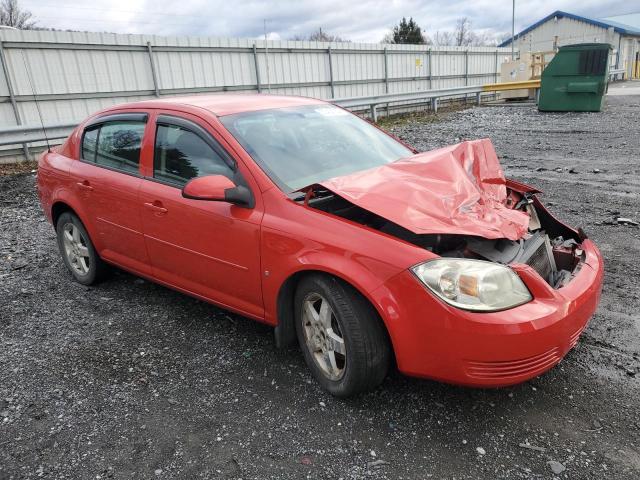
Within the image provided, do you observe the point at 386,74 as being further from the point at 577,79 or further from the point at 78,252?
the point at 78,252

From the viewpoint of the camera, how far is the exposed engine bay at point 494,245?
2.65 metres

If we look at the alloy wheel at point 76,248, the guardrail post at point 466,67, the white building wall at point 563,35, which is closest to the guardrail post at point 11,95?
the alloy wheel at point 76,248

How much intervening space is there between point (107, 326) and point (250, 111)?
6.35 ft

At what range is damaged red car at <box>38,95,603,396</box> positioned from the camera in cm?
236

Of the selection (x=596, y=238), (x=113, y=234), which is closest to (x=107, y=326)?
(x=113, y=234)

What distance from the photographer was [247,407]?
9.21ft

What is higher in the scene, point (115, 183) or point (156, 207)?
point (115, 183)

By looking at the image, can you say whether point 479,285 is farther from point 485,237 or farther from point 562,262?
point 562,262

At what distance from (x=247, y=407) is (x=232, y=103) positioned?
2105mm

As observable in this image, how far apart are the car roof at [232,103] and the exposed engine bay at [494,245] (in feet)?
3.42

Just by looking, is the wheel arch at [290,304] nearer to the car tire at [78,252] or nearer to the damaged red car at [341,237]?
the damaged red car at [341,237]

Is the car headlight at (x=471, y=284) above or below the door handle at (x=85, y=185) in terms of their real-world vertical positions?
below

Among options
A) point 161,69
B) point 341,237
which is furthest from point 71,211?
point 161,69

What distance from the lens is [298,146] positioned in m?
3.39
